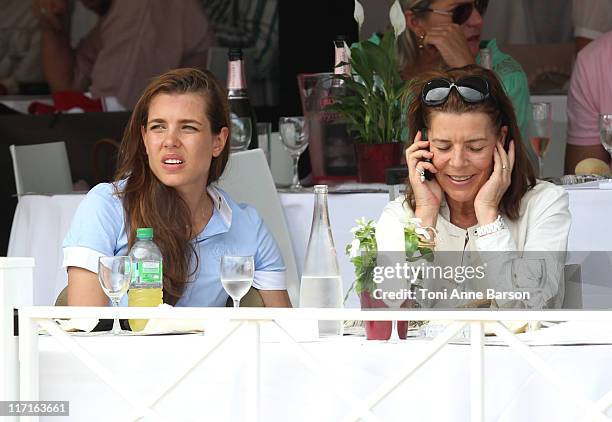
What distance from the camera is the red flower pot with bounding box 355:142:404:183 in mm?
3838

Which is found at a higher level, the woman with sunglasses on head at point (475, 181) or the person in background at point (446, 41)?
the person in background at point (446, 41)

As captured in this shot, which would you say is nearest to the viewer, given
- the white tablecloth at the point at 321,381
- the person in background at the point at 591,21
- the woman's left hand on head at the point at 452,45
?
the white tablecloth at the point at 321,381

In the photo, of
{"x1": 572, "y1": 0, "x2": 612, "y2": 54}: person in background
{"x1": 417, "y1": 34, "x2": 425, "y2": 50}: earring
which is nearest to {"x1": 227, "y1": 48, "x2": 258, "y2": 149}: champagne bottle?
{"x1": 417, "y1": 34, "x2": 425, "y2": 50}: earring

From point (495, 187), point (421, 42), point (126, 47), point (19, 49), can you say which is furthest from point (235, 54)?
point (19, 49)

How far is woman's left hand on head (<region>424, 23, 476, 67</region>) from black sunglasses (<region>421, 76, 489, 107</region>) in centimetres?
138

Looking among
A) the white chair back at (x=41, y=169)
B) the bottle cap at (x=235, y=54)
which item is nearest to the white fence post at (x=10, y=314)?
the bottle cap at (x=235, y=54)

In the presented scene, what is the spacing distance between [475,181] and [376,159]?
110 cm

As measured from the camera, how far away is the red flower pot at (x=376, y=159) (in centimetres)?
384

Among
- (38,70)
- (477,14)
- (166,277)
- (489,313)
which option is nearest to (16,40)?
(38,70)

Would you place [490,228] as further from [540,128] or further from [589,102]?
[589,102]

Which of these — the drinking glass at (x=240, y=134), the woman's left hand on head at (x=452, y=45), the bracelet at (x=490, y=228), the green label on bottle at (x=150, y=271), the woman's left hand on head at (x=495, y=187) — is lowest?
the green label on bottle at (x=150, y=271)

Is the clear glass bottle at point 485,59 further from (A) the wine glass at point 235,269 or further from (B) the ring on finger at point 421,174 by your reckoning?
(A) the wine glass at point 235,269

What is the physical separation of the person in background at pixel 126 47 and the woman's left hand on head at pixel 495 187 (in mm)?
4191

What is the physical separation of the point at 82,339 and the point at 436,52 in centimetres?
230
